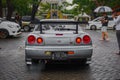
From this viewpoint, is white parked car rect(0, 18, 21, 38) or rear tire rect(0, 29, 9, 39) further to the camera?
rear tire rect(0, 29, 9, 39)

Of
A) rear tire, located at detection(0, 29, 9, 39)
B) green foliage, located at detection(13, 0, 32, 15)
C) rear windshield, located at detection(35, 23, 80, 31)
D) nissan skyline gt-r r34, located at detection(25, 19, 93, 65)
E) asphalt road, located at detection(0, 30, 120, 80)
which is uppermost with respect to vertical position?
green foliage, located at detection(13, 0, 32, 15)

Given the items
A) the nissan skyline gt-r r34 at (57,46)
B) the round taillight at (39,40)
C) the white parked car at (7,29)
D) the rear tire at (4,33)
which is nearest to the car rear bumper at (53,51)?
the nissan skyline gt-r r34 at (57,46)

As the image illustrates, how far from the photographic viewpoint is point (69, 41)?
Answer: 32.4 ft

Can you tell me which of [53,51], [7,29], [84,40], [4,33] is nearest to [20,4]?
[4,33]

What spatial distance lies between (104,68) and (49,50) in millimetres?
1691

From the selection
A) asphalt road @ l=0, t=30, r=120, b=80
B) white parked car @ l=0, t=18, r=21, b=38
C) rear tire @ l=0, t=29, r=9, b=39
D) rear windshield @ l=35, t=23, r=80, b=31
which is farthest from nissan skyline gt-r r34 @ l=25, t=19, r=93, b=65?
rear tire @ l=0, t=29, r=9, b=39

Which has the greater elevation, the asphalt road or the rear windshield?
the rear windshield

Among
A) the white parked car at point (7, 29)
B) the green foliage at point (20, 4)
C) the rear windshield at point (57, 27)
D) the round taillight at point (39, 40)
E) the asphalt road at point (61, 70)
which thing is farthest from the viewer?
the green foliage at point (20, 4)

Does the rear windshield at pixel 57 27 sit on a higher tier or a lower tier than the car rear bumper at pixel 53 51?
higher

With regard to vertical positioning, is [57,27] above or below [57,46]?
above

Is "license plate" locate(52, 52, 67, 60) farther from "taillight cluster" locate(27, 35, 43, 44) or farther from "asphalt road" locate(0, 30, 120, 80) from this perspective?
"taillight cluster" locate(27, 35, 43, 44)

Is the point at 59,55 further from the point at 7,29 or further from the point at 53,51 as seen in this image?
the point at 7,29

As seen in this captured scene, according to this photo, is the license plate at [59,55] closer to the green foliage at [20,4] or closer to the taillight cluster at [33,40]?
the taillight cluster at [33,40]

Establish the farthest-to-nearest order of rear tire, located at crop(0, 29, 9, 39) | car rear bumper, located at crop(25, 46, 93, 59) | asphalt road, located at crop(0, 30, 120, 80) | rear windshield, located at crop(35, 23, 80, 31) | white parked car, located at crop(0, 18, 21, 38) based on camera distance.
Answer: rear tire, located at crop(0, 29, 9, 39) < white parked car, located at crop(0, 18, 21, 38) < rear windshield, located at crop(35, 23, 80, 31) < car rear bumper, located at crop(25, 46, 93, 59) < asphalt road, located at crop(0, 30, 120, 80)
